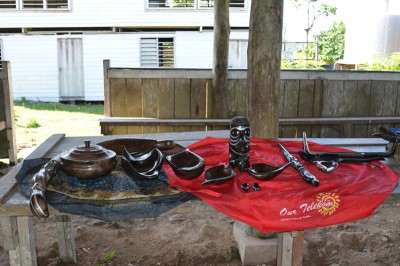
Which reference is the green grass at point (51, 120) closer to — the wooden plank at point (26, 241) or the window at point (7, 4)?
the window at point (7, 4)

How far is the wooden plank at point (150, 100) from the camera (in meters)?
5.65

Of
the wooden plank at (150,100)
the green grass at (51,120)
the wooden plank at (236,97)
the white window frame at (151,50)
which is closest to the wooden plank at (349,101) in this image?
the wooden plank at (236,97)

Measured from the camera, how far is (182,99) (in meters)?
5.74

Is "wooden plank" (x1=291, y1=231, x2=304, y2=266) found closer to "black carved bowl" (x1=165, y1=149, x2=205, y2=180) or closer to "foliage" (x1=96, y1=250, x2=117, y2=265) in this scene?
"black carved bowl" (x1=165, y1=149, x2=205, y2=180)

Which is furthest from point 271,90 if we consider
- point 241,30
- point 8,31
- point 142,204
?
point 8,31

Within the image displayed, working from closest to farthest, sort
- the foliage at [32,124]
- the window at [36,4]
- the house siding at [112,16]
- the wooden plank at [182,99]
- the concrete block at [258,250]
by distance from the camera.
Answer: 1. the concrete block at [258,250]
2. the wooden plank at [182,99]
3. the foliage at [32,124]
4. the house siding at [112,16]
5. the window at [36,4]

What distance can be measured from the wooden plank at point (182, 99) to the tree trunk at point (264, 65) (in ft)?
8.79

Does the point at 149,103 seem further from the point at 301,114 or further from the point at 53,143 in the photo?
the point at 53,143

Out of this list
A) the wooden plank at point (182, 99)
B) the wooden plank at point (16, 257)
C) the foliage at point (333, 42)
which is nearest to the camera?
the wooden plank at point (16, 257)

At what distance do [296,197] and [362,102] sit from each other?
4710mm

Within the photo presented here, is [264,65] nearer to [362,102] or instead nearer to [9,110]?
[362,102]

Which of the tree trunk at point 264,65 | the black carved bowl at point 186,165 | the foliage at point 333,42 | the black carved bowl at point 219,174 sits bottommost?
the black carved bowl at point 219,174

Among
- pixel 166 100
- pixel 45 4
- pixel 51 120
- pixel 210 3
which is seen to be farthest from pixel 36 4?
pixel 166 100

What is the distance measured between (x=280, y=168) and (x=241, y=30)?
1234cm
